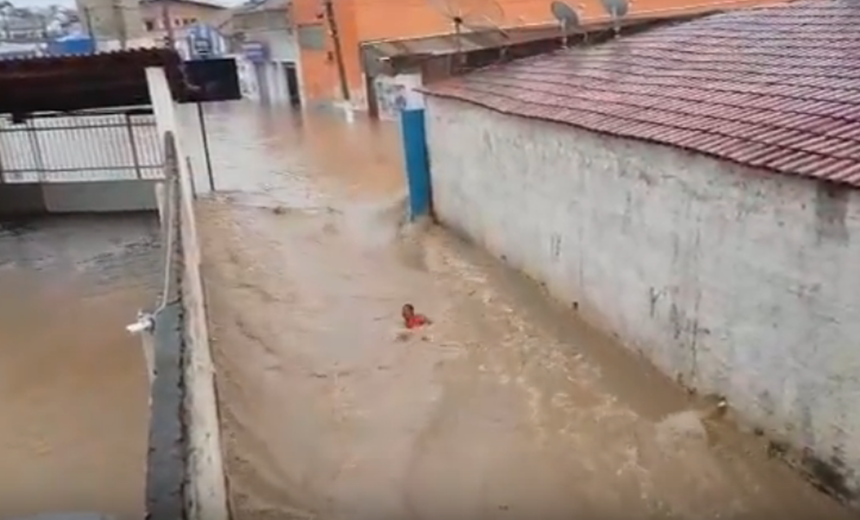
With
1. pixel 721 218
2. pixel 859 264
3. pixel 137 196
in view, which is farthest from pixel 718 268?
pixel 137 196

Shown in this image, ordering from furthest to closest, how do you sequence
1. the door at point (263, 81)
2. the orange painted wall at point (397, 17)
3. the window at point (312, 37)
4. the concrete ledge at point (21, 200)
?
the door at point (263, 81) < the window at point (312, 37) < the orange painted wall at point (397, 17) < the concrete ledge at point (21, 200)

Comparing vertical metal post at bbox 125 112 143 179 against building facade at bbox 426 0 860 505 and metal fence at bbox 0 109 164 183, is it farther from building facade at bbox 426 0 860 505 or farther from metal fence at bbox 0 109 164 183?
building facade at bbox 426 0 860 505

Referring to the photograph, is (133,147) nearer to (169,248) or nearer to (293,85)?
(169,248)

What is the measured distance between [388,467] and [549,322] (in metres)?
3.69

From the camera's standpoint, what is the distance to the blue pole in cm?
1598

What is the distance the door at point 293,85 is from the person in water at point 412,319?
29.4 metres

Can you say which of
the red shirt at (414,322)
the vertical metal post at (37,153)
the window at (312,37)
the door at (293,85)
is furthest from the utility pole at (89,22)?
the red shirt at (414,322)

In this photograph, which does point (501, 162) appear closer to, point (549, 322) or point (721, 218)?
point (549, 322)

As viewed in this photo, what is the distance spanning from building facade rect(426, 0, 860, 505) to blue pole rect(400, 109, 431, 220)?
2.35 meters

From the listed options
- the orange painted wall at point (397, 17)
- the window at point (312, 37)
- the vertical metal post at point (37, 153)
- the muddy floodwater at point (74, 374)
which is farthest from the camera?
the window at point (312, 37)

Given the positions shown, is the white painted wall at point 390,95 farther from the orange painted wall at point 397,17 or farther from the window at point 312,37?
the window at point 312,37

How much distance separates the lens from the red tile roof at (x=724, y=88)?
7125 mm

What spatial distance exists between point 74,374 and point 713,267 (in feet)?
25.5

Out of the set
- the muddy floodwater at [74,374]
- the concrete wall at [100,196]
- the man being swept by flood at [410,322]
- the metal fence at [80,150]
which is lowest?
the muddy floodwater at [74,374]
